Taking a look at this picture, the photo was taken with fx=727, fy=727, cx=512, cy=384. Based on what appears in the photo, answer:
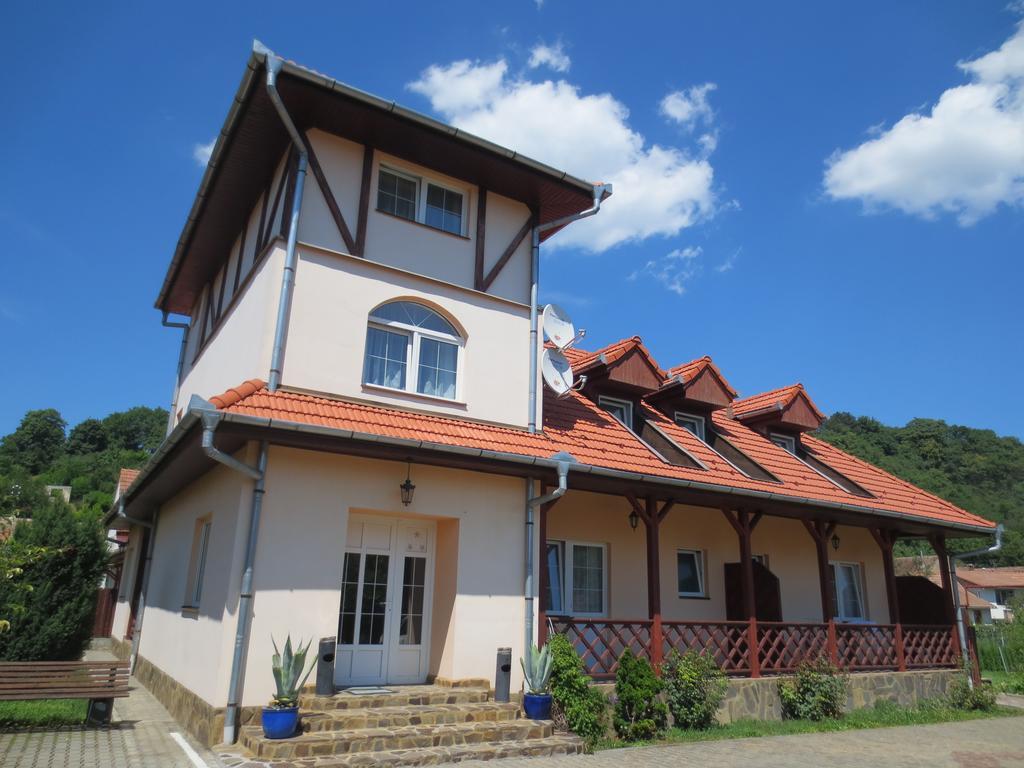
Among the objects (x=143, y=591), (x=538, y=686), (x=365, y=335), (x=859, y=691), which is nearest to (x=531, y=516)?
(x=538, y=686)

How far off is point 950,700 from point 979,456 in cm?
7494

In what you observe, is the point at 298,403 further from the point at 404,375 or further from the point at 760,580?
the point at 760,580

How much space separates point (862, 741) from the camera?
33.2ft

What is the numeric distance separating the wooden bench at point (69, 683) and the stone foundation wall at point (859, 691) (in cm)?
618

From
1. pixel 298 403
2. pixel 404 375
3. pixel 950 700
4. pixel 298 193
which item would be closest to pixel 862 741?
pixel 950 700

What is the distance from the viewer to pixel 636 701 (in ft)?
31.1

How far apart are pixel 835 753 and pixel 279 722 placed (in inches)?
269

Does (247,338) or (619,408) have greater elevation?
(619,408)

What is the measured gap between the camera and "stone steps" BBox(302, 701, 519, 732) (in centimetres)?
768

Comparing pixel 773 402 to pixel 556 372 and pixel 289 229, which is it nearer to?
pixel 556 372

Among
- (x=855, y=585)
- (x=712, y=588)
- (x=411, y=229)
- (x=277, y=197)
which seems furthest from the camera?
(x=855, y=585)

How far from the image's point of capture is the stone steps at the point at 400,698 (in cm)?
801

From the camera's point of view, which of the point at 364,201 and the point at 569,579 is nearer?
the point at 364,201

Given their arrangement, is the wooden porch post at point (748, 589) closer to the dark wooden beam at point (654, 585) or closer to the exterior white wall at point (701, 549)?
the exterior white wall at point (701, 549)
